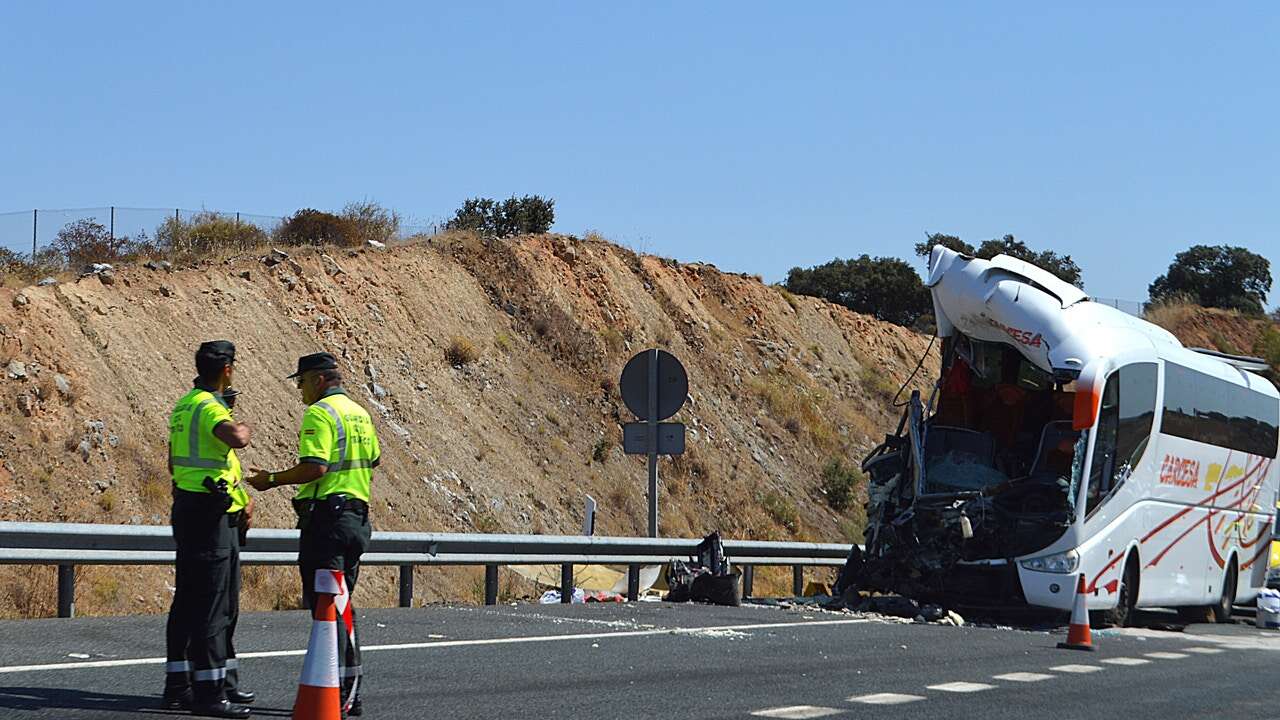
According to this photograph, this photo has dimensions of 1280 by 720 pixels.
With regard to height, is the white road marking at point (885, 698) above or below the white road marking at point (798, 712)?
below

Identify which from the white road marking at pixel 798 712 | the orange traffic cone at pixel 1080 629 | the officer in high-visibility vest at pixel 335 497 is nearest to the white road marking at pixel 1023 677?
the orange traffic cone at pixel 1080 629

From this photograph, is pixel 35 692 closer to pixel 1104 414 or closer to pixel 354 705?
pixel 354 705

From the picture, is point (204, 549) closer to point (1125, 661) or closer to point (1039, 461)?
point (1125, 661)

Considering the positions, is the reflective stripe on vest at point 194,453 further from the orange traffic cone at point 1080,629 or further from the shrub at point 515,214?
the shrub at point 515,214

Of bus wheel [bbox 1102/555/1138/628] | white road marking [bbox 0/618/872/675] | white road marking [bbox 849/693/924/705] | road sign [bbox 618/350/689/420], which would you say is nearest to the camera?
white road marking [bbox 0/618/872/675]

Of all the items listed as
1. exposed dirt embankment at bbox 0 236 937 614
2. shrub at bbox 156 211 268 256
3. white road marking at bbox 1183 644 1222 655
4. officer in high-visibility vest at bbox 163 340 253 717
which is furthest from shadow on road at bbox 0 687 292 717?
shrub at bbox 156 211 268 256

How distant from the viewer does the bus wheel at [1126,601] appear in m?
17.0

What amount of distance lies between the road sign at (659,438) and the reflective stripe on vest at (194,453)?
33.4 ft

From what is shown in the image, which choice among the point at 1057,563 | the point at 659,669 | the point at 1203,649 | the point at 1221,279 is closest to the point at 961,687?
the point at 659,669

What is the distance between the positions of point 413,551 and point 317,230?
18.2m

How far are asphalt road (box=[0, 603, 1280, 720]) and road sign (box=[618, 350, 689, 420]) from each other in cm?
359

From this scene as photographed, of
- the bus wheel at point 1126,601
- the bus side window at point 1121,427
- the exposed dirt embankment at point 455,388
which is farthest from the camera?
the exposed dirt embankment at point 455,388

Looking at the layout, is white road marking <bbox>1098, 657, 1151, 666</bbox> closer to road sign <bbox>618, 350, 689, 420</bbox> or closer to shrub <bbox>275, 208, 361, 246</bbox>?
road sign <bbox>618, 350, 689, 420</bbox>

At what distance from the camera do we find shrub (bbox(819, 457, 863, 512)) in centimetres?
3506
